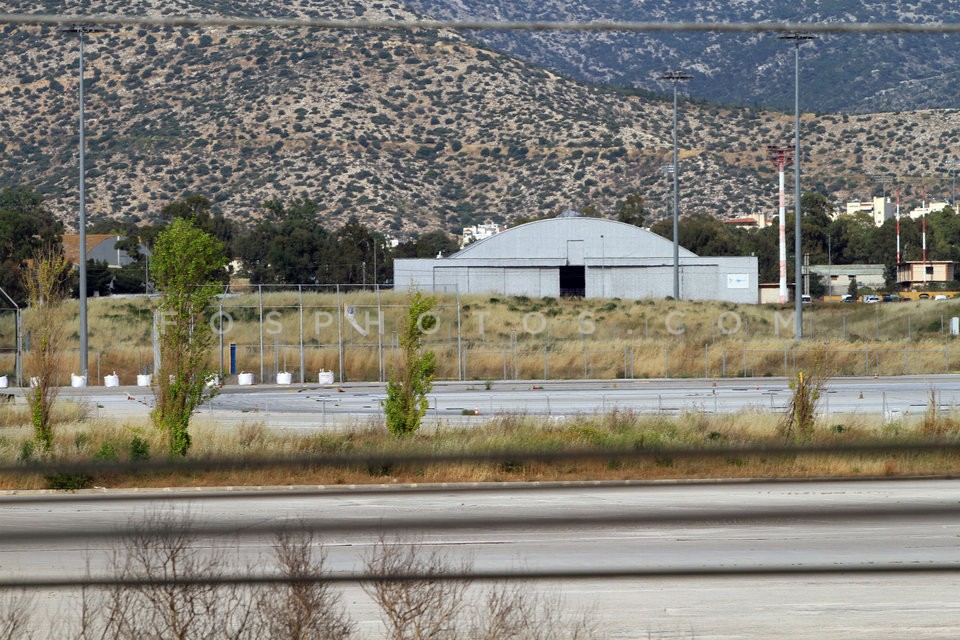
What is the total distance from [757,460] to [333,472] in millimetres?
9026

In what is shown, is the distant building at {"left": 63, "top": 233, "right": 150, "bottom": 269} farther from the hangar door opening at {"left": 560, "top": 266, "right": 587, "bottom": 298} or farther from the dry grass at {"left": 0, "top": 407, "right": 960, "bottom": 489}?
the dry grass at {"left": 0, "top": 407, "right": 960, "bottom": 489}

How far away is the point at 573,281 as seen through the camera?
84500 mm

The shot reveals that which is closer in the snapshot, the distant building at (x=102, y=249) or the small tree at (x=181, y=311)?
the small tree at (x=181, y=311)

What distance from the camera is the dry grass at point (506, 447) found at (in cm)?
2308

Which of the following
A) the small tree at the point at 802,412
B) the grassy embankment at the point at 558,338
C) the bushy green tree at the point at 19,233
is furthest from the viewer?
the bushy green tree at the point at 19,233

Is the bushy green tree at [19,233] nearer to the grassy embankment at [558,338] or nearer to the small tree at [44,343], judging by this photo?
the grassy embankment at [558,338]

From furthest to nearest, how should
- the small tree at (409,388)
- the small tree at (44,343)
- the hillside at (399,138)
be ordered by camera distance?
the hillside at (399,138)
the small tree at (409,388)
the small tree at (44,343)

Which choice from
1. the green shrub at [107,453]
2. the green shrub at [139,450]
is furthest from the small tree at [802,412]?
the green shrub at [107,453]

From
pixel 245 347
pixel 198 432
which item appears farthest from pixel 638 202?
pixel 198 432

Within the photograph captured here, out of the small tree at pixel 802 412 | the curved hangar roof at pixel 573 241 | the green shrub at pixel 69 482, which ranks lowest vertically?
the green shrub at pixel 69 482

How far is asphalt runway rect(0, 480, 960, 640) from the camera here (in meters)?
12.6

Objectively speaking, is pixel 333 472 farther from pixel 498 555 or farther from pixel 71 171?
pixel 71 171

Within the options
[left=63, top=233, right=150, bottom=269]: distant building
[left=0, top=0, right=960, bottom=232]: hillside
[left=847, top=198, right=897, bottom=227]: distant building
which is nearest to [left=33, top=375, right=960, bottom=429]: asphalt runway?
[left=0, top=0, right=960, bottom=232]: hillside

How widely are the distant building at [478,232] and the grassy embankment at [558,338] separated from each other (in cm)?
2495
